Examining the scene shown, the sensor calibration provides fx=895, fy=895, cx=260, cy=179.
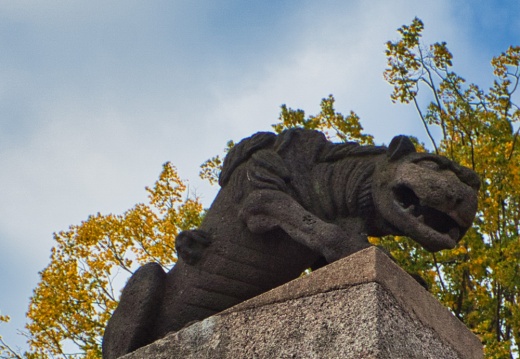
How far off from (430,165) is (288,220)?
30.3 inches

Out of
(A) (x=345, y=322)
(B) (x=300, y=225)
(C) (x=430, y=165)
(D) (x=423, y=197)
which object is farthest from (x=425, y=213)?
(A) (x=345, y=322)

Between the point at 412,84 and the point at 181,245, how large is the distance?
5.87 metres

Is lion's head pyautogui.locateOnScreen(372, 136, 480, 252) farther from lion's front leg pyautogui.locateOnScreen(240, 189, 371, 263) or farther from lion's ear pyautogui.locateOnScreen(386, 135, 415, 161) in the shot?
lion's front leg pyautogui.locateOnScreen(240, 189, 371, 263)

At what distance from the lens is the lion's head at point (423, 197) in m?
4.36

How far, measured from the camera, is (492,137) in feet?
33.0

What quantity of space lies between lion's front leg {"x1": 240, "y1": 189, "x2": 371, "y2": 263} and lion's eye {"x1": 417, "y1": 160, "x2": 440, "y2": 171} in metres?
0.44

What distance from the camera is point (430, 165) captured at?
4.52 metres

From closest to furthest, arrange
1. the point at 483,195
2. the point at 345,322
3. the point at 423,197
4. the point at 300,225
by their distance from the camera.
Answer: the point at 345,322 → the point at 423,197 → the point at 300,225 → the point at 483,195

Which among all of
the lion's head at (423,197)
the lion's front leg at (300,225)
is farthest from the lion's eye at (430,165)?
the lion's front leg at (300,225)

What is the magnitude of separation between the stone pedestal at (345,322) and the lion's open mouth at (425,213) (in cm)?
56

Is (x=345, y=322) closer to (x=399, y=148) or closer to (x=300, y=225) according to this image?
(x=300, y=225)

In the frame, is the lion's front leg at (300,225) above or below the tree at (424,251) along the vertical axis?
below

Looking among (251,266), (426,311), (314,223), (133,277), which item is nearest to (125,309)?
(133,277)

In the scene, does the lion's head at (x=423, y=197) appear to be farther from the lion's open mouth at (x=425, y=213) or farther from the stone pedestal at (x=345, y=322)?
the stone pedestal at (x=345, y=322)
